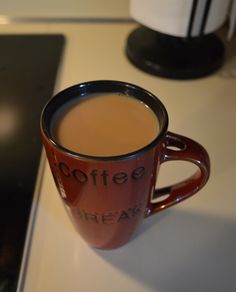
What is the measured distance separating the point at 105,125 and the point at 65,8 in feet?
1.49

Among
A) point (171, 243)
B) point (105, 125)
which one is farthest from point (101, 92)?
point (171, 243)

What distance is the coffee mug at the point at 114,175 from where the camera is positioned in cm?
30

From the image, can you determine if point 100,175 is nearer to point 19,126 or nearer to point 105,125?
point 105,125

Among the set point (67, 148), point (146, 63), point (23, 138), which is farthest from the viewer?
point (146, 63)

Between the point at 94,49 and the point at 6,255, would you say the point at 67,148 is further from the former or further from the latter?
the point at 94,49

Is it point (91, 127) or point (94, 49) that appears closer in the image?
point (91, 127)

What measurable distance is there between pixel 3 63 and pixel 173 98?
10.7 inches

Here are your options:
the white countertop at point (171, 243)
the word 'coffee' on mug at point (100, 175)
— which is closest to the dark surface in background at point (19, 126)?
the white countertop at point (171, 243)

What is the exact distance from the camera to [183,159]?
34cm

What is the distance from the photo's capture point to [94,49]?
0.65 meters

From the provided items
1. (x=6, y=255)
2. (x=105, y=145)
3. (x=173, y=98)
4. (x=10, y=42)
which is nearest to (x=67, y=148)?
(x=105, y=145)

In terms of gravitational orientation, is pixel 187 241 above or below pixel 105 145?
below

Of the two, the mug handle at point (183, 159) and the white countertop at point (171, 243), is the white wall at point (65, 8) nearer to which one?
the white countertop at point (171, 243)

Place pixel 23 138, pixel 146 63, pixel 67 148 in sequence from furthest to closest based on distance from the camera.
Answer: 1. pixel 146 63
2. pixel 23 138
3. pixel 67 148
